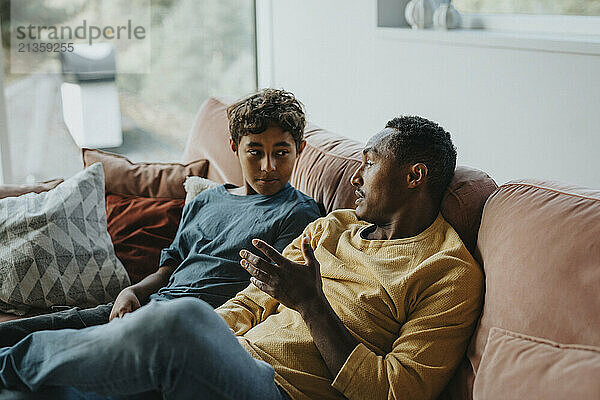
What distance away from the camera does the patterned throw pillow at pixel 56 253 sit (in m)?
2.13

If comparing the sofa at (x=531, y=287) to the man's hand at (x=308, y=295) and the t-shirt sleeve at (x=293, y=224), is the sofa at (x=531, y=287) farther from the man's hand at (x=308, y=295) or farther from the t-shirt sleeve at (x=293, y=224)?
the t-shirt sleeve at (x=293, y=224)

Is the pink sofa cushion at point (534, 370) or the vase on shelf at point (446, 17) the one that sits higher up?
the vase on shelf at point (446, 17)

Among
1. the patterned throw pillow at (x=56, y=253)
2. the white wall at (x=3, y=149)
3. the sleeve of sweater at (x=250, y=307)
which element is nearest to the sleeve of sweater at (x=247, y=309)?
the sleeve of sweater at (x=250, y=307)

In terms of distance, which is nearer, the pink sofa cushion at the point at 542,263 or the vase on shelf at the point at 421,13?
the pink sofa cushion at the point at 542,263

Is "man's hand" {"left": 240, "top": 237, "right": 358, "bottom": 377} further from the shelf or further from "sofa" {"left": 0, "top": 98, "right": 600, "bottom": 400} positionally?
the shelf

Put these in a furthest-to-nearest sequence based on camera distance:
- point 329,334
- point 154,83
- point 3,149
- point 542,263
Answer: point 154,83 < point 3,149 < point 329,334 < point 542,263

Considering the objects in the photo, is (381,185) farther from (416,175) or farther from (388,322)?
(388,322)

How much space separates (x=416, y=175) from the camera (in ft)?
5.40

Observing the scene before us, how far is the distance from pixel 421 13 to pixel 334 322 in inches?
62.8

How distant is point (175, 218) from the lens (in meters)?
2.43

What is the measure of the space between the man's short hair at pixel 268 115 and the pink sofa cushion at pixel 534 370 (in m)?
0.89

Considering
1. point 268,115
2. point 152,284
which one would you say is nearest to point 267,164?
point 268,115

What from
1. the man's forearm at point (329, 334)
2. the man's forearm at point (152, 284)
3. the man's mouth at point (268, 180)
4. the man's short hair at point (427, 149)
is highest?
the man's short hair at point (427, 149)

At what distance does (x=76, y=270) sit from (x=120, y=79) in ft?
5.86
